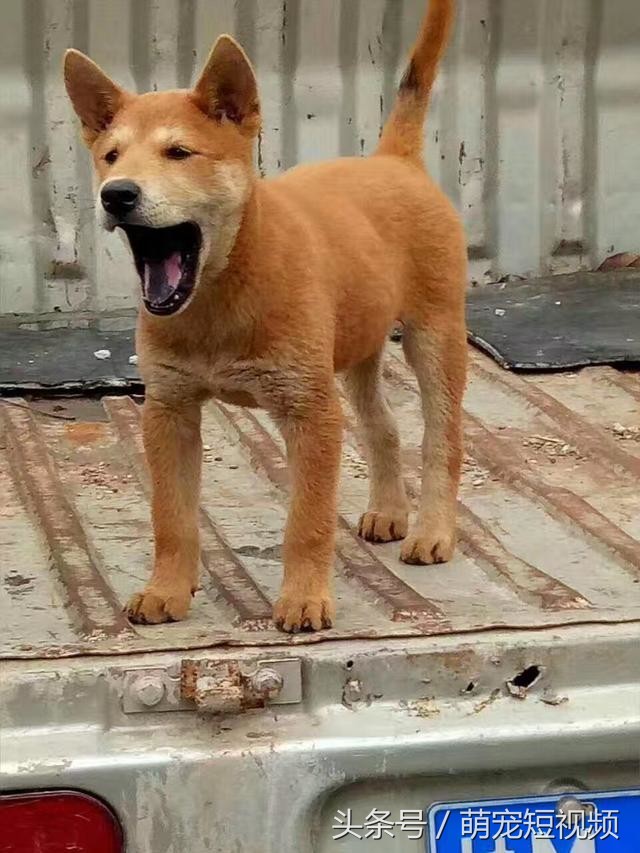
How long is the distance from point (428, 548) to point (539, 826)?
89 centimetres

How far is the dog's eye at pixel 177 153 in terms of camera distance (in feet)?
7.61

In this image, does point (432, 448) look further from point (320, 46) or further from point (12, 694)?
point (320, 46)

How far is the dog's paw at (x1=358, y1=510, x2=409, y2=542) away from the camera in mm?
2941

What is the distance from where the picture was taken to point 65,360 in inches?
161

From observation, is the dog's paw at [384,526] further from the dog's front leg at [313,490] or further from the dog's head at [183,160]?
the dog's head at [183,160]

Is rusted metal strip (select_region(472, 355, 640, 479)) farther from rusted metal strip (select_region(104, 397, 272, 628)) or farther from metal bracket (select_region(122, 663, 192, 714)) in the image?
metal bracket (select_region(122, 663, 192, 714))

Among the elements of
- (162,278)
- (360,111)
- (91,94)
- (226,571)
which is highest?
(91,94)

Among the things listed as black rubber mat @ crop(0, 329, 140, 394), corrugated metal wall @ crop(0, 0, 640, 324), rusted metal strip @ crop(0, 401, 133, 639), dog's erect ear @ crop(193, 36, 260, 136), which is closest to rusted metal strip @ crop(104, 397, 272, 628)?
rusted metal strip @ crop(0, 401, 133, 639)

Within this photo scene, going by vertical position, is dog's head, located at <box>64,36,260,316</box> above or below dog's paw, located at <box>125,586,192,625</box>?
above

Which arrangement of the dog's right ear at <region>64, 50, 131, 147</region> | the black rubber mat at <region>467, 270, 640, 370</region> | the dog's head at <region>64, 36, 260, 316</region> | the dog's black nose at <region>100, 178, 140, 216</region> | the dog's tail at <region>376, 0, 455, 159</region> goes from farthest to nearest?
the black rubber mat at <region>467, 270, 640, 370</region> < the dog's tail at <region>376, 0, 455, 159</region> < the dog's right ear at <region>64, 50, 131, 147</region> < the dog's head at <region>64, 36, 260, 316</region> < the dog's black nose at <region>100, 178, 140, 216</region>

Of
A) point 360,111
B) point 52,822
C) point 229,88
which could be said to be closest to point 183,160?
point 229,88

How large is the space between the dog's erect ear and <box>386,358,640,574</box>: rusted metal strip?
91 centimetres

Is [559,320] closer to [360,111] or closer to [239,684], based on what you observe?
[360,111]

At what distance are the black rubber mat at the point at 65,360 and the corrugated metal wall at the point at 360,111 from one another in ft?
0.63
